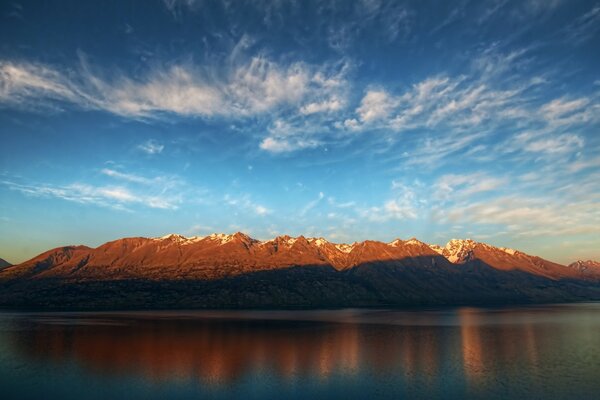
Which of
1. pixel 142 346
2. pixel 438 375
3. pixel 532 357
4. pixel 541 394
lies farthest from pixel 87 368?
pixel 532 357

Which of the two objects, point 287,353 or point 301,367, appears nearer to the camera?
point 301,367

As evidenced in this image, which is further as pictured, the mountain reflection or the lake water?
the mountain reflection

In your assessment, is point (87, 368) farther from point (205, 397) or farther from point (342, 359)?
point (342, 359)

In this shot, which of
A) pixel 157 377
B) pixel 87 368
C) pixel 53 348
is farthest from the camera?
pixel 53 348

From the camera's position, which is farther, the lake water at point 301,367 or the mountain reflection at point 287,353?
the mountain reflection at point 287,353

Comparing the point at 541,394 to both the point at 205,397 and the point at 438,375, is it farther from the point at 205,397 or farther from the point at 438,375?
the point at 205,397

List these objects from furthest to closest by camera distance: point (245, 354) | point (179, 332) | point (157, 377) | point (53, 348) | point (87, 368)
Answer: point (179, 332) < point (53, 348) < point (245, 354) < point (87, 368) < point (157, 377)

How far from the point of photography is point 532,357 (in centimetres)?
9850

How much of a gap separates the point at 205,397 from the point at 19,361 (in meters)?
55.0

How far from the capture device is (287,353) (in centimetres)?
10762

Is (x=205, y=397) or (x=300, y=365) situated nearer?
(x=205, y=397)

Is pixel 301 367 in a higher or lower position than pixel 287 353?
higher

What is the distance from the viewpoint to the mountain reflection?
82938 mm

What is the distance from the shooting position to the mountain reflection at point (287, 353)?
82938 mm
